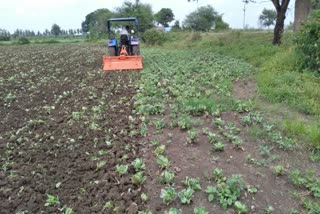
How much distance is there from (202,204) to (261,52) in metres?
9.68

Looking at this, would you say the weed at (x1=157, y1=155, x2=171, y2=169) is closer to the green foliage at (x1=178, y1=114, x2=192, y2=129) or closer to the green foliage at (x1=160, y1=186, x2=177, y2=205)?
the green foliage at (x1=160, y1=186, x2=177, y2=205)

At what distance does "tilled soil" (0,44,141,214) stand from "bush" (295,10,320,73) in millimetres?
4453

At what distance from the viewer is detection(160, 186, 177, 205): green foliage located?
2.98m

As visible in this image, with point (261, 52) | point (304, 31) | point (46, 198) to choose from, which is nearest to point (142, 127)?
point (46, 198)

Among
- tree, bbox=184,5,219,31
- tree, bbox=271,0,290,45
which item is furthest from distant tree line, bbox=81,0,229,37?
tree, bbox=271,0,290,45

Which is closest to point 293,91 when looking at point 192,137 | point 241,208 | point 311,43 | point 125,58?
point 311,43

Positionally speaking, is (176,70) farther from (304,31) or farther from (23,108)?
(23,108)

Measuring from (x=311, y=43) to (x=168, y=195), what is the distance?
656 centimetres

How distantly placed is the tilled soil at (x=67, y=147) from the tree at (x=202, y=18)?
36801mm

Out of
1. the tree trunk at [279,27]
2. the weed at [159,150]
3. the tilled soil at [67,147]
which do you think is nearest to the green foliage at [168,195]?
the tilled soil at [67,147]

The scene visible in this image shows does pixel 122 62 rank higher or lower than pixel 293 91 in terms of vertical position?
higher

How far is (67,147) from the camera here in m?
4.35

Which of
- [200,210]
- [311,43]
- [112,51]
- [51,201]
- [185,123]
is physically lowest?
[51,201]

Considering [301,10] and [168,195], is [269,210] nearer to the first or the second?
[168,195]
